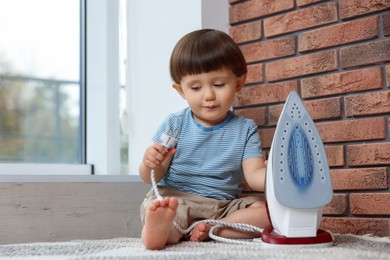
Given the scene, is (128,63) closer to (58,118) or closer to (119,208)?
(58,118)

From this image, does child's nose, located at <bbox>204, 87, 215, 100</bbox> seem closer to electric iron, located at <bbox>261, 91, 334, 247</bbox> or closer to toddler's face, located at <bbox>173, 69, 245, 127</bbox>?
toddler's face, located at <bbox>173, 69, 245, 127</bbox>

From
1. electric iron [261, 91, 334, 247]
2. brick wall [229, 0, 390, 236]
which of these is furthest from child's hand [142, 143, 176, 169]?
brick wall [229, 0, 390, 236]

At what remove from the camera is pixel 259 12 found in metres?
1.79

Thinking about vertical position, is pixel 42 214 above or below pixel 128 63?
below

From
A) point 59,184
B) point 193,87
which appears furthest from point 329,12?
point 59,184

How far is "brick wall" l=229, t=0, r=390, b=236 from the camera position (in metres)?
1.50

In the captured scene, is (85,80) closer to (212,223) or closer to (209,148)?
(209,148)

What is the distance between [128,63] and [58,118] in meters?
0.33

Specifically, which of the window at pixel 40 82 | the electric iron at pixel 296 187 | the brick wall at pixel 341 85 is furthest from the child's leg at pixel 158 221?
A: the window at pixel 40 82

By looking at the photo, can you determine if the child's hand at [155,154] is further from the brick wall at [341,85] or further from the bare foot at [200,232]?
the brick wall at [341,85]

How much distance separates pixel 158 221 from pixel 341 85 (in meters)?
0.68

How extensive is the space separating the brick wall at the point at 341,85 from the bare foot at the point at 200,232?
398mm

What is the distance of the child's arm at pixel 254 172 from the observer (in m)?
1.45

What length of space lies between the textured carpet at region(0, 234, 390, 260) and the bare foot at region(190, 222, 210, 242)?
36 millimetres
